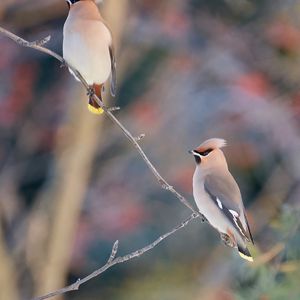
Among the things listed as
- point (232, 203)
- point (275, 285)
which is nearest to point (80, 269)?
point (275, 285)

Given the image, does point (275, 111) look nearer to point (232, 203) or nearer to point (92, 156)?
point (92, 156)

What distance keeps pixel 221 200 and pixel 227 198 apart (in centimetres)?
2

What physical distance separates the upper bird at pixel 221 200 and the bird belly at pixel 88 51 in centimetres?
29

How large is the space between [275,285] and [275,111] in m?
2.95

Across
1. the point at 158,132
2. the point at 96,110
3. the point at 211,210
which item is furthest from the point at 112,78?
the point at 158,132

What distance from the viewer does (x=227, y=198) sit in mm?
2123

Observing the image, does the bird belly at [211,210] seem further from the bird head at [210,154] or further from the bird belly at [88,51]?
the bird belly at [88,51]

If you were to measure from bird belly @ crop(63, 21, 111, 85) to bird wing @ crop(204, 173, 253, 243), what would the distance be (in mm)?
392

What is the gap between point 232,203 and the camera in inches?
83.2

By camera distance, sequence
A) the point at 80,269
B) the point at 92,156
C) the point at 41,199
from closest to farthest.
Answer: the point at 92,156
the point at 41,199
the point at 80,269

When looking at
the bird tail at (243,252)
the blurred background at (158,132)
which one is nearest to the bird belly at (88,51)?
the bird tail at (243,252)

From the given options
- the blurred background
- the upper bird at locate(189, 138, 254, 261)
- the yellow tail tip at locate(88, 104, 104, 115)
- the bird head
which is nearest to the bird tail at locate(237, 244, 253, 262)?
the upper bird at locate(189, 138, 254, 261)

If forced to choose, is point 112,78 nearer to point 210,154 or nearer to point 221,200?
point 210,154

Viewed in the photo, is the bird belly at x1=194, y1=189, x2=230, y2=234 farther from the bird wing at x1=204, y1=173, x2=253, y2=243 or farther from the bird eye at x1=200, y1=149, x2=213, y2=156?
the bird eye at x1=200, y1=149, x2=213, y2=156
